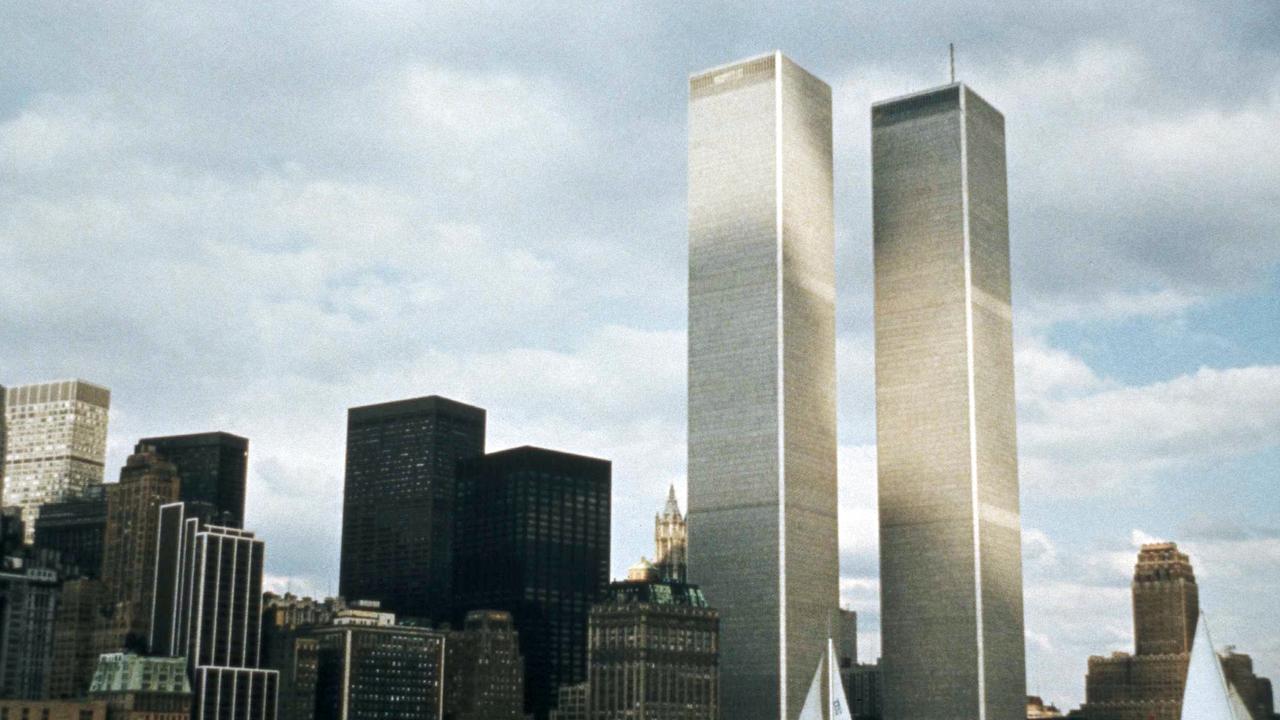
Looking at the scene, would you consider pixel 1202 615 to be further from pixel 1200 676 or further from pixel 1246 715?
pixel 1246 715

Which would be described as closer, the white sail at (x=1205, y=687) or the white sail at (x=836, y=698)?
the white sail at (x=1205, y=687)

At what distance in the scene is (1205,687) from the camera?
109 metres

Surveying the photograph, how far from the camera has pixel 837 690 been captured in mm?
145875

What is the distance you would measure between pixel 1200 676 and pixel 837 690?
138 ft

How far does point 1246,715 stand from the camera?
143 metres

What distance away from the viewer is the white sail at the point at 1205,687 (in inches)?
4269

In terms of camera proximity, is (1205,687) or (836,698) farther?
(836,698)

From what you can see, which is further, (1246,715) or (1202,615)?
(1246,715)

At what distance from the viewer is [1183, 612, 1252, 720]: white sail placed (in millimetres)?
108438

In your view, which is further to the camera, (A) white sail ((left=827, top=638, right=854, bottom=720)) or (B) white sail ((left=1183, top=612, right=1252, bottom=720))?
(A) white sail ((left=827, top=638, right=854, bottom=720))

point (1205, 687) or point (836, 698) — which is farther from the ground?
point (1205, 687)

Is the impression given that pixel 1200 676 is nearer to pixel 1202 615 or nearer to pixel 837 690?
pixel 1202 615

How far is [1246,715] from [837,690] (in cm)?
3439

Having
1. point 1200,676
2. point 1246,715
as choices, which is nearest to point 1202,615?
point 1200,676
